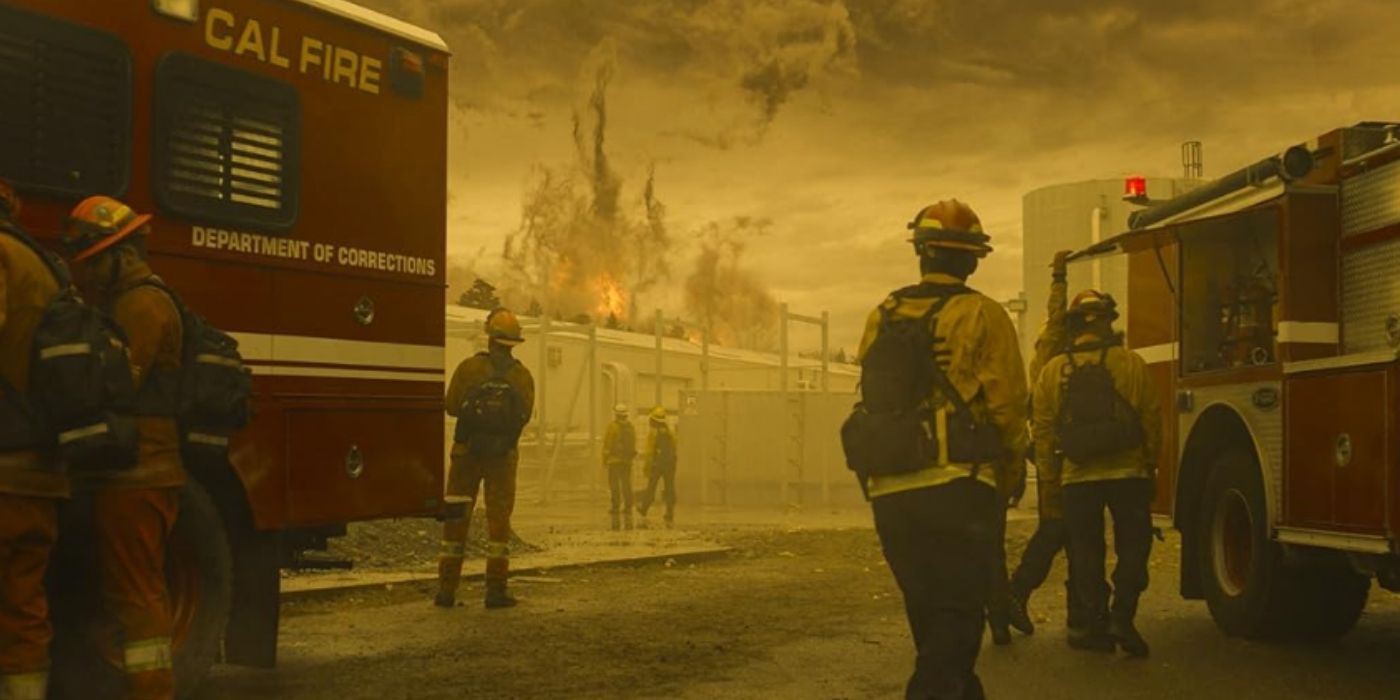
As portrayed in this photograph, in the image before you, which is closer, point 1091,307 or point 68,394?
point 68,394

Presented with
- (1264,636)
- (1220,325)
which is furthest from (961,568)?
(1220,325)

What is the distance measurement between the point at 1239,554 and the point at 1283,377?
4.41ft

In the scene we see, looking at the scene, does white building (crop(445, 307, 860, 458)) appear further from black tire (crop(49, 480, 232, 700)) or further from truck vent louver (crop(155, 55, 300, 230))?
black tire (crop(49, 480, 232, 700))

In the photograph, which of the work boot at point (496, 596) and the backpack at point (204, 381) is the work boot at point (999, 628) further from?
the backpack at point (204, 381)

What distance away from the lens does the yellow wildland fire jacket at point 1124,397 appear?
332 inches

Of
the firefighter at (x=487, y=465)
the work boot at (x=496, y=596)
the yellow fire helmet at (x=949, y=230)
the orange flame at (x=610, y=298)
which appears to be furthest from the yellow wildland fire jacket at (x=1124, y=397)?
the orange flame at (x=610, y=298)

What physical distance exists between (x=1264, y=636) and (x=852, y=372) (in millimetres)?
36351

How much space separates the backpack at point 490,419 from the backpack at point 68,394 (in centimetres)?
534

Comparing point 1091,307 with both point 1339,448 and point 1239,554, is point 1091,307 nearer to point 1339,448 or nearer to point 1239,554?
point 1339,448

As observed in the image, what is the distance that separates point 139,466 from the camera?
5699mm

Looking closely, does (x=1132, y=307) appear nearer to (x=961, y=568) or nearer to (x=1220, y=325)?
(x=1220, y=325)

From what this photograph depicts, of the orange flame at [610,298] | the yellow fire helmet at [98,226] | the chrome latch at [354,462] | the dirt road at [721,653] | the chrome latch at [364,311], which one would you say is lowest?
the dirt road at [721,653]

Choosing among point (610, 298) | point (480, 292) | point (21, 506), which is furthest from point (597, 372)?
point (480, 292)

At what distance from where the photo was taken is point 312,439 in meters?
7.55
